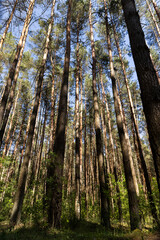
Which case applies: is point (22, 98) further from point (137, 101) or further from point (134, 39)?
point (134, 39)

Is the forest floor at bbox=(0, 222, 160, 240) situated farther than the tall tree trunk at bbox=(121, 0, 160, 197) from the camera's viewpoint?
Yes

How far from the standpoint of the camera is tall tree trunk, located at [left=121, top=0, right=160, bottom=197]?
224 cm

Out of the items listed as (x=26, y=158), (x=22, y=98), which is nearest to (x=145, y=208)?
(x=26, y=158)

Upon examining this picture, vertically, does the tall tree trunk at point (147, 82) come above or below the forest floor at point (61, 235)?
above

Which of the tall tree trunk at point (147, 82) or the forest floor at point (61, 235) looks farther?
the forest floor at point (61, 235)

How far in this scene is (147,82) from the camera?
2584 millimetres

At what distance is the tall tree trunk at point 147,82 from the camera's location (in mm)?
2244

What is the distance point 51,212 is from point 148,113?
367 cm

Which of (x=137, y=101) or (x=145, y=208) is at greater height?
(x=137, y=101)

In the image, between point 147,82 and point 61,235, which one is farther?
point 61,235

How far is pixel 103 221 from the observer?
215 inches

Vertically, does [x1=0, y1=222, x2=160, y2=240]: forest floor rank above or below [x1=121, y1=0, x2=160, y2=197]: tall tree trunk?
below

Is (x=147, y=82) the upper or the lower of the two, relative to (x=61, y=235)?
upper

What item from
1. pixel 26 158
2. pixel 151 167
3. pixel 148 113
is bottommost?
pixel 148 113
